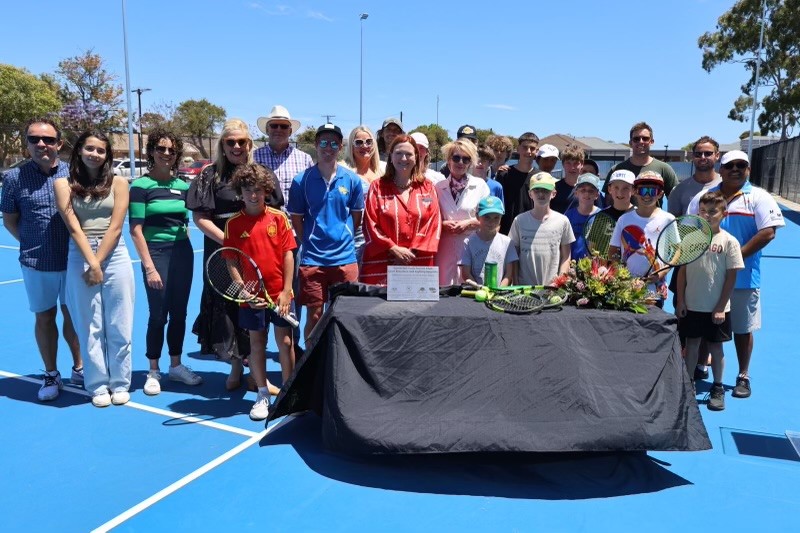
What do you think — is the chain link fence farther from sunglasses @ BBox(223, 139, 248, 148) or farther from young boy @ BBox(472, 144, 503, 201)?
sunglasses @ BBox(223, 139, 248, 148)

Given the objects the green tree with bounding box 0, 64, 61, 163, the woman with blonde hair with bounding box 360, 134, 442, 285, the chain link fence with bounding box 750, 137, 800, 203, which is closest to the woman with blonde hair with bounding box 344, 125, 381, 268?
the woman with blonde hair with bounding box 360, 134, 442, 285

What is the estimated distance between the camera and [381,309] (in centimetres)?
366

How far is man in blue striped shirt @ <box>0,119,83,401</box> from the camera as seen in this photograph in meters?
4.44

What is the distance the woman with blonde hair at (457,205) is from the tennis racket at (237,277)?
4.21ft

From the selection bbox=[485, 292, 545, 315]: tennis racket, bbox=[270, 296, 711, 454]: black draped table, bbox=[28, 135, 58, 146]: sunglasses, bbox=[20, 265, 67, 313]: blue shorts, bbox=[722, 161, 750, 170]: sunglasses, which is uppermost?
bbox=[28, 135, 58, 146]: sunglasses

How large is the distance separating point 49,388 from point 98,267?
3.55 ft

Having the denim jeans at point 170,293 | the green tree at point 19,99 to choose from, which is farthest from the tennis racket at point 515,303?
the green tree at point 19,99

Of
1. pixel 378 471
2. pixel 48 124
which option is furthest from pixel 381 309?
pixel 48 124

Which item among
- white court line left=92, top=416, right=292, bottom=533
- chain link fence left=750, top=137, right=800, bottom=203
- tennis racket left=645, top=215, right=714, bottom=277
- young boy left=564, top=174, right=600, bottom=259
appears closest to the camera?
white court line left=92, top=416, right=292, bottom=533

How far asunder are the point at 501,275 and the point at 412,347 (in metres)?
1.14

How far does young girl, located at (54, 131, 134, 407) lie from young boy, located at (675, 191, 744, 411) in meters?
4.15

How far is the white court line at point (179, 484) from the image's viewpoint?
302 cm

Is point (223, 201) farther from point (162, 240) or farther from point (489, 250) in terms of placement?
point (489, 250)

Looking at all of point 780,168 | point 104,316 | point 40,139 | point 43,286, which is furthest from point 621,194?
point 780,168
